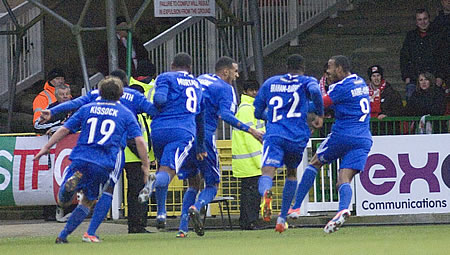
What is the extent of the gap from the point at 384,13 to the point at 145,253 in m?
14.7

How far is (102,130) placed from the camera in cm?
1370

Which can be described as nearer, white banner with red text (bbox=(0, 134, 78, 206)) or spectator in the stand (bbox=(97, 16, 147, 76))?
white banner with red text (bbox=(0, 134, 78, 206))

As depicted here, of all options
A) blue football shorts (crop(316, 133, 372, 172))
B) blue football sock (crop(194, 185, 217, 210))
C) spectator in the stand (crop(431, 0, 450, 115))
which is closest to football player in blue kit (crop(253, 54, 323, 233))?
blue football shorts (crop(316, 133, 372, 172))

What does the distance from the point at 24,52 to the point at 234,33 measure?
14.9 ft

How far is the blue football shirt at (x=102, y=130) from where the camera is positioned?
13.7m

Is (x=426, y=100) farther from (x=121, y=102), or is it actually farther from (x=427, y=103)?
(x=121, y=102)

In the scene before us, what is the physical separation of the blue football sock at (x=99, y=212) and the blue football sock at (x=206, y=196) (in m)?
1.37

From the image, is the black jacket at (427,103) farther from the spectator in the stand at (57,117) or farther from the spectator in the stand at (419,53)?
the spectator in the stand at (57,117)

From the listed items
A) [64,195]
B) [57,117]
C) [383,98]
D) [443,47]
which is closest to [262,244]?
[64,195]

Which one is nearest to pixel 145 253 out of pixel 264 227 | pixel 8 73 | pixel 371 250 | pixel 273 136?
pixel 371 250

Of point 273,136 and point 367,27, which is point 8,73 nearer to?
point 367,27

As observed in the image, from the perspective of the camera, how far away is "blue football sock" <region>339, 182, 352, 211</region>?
1476cm

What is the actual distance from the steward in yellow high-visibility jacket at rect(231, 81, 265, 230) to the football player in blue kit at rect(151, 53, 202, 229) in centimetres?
372

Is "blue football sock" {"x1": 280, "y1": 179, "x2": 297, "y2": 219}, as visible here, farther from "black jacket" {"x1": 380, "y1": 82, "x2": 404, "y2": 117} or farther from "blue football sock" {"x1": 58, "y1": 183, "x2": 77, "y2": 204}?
"black jacket" {"x1": 380, "y1": 82, "x2": 404, "y2": 117}
